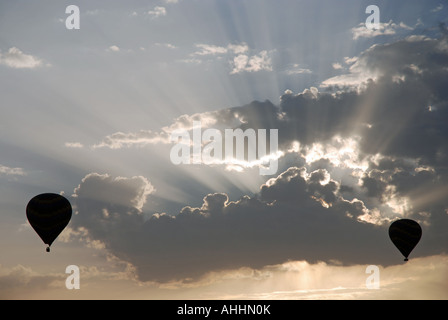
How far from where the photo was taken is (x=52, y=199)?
9300 centimetres

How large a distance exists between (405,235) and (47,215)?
65.3 metres

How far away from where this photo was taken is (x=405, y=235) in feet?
352

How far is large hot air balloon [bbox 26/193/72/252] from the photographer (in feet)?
299

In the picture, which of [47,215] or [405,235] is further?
[405,235]

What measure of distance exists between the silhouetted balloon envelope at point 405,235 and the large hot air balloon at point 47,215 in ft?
202

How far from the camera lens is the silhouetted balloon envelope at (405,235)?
107 m
